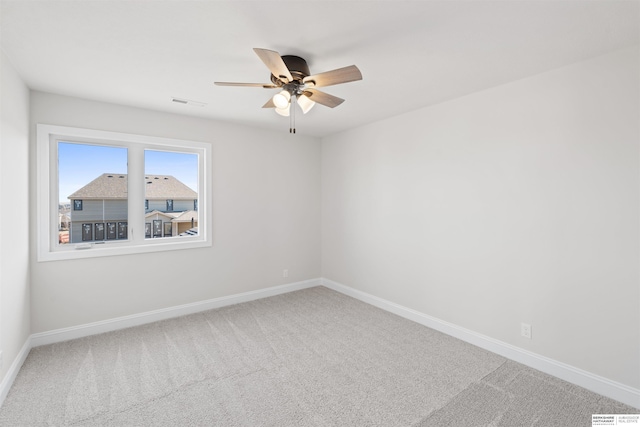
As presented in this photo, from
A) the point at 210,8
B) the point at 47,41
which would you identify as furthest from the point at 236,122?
the point at 210,8

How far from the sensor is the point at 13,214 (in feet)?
7.57

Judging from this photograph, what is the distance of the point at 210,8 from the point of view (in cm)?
164

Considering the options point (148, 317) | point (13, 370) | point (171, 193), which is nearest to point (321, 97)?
point (171, 193)

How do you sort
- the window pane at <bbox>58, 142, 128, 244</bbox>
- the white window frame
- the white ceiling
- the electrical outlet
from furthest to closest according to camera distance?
1. the window pane at <bbox>58, 142, 128, 244</bbox>
2. the white window frame
3. the electrical outlet
4. the white ceiling

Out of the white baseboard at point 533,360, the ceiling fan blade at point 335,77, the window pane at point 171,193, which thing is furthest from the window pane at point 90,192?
the white baseboard at point 533,360

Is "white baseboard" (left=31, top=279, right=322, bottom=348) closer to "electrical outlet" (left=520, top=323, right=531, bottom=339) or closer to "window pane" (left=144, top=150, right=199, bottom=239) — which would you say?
"window pane" (left=144, top=150, right=199, bottom=239)

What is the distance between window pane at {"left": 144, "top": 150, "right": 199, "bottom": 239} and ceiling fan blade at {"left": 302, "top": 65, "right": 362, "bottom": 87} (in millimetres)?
2376

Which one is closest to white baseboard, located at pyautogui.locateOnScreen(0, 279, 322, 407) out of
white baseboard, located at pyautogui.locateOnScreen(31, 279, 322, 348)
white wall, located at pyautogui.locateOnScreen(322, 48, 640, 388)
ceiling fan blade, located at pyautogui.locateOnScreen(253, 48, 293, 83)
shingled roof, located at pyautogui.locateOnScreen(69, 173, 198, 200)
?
white baseboard, located at pyautogui.locateOnScreen(31, 279, 322, 348)

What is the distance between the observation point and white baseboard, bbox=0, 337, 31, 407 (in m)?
2.07

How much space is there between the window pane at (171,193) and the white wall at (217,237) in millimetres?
276

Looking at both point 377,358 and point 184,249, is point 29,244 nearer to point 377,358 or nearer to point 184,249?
point 184,249

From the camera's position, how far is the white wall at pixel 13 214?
82.9 inches

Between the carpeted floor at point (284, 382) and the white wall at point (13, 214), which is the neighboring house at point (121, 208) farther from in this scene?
the carpeted floor at point (284, 382)

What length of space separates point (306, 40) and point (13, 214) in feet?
8.59
